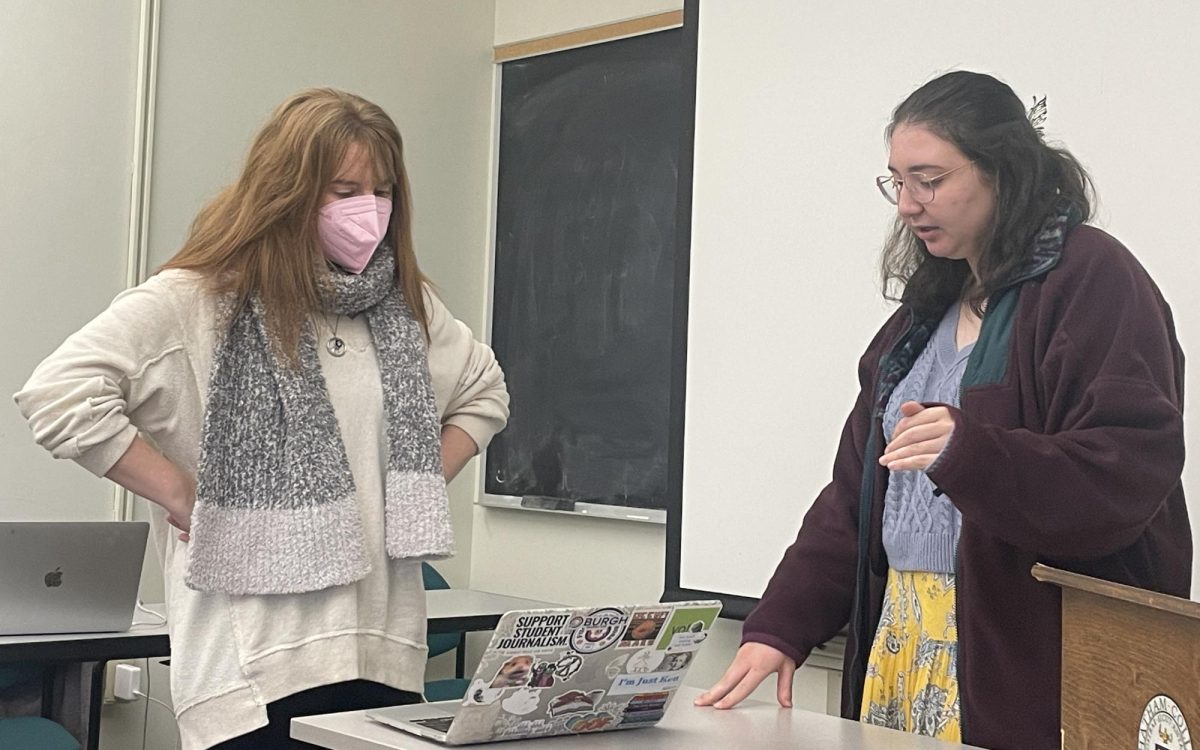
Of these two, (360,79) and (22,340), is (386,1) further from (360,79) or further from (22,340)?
(22,340)

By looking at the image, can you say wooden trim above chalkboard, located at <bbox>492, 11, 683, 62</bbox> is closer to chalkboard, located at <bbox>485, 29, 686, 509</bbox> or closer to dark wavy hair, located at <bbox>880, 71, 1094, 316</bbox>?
chalkboard, located at <bbox>485, 29, 686, 509</bbox>

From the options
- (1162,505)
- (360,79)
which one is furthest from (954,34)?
(360,79)

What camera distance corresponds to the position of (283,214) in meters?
1.82

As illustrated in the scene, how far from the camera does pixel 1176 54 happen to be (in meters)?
2.33

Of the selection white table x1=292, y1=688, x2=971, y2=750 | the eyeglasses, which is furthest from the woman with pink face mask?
the eyeglasses

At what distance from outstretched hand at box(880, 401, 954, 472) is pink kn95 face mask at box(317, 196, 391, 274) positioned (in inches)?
32.0

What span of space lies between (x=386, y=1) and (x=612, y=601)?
1953 mm

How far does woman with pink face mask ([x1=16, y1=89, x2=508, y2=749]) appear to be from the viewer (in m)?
1.72

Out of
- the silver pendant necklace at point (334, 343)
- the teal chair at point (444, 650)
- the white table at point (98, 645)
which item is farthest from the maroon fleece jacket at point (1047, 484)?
the teal chair at point (444, 650)

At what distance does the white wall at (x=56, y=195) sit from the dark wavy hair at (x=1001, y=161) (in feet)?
8.08

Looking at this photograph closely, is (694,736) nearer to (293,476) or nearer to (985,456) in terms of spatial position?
(985,456)

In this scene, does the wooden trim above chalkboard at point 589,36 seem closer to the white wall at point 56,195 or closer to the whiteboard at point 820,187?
the whiteboard at point 820,187

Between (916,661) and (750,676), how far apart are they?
0.20 m

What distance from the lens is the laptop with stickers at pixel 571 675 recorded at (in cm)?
132
